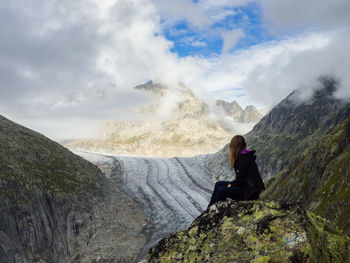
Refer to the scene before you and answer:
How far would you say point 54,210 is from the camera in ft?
→ 128

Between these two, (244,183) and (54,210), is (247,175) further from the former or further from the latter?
(54,210)

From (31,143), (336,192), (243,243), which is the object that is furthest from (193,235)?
(31,143)

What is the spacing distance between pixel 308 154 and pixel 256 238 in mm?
35298

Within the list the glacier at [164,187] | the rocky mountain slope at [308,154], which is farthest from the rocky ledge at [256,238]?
the glacier at [164,187]

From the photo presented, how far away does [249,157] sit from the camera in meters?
7.71

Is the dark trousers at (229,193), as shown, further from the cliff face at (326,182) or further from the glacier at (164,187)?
the glacier at (164,187)

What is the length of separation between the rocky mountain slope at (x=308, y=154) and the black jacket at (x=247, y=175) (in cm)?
114

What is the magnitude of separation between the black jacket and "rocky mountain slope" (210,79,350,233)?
1135 mm

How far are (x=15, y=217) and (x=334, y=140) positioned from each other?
36.9 m

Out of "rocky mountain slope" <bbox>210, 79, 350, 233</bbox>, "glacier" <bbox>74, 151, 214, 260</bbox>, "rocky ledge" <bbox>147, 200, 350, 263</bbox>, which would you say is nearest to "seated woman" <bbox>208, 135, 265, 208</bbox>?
"rocky ledge" <bbox>147, 200, 350, 263</bbox>

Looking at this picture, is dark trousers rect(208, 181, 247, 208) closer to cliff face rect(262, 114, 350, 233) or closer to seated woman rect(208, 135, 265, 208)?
seated woman rect(208, 135, 265, 208)

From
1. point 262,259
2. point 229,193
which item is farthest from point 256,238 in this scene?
point 229,193

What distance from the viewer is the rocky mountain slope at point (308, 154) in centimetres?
2442

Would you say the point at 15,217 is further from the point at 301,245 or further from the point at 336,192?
the point at 301,245
